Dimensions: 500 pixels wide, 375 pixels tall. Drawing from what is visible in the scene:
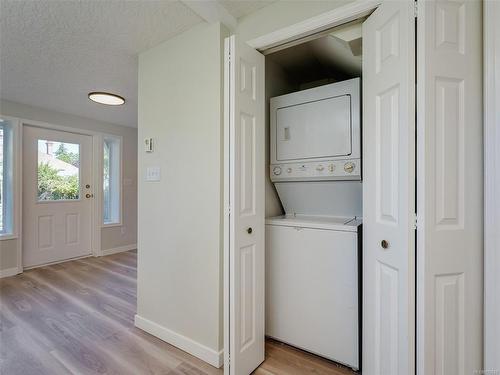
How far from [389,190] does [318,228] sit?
1.93ft

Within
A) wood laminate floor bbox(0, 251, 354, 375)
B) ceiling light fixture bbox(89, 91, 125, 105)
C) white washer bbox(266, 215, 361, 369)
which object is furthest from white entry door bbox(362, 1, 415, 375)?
ceiling light fixture bbox(89, 91, 125, 105)

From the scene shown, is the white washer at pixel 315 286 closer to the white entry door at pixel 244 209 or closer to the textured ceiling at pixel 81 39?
the white entry door at pixel 244 209

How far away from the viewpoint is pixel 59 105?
132 inches

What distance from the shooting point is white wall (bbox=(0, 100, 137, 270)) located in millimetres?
3186

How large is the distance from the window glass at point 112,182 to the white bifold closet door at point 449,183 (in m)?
4.44

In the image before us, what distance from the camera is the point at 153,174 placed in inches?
77.9

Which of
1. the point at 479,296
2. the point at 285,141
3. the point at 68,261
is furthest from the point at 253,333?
the point at 68,261

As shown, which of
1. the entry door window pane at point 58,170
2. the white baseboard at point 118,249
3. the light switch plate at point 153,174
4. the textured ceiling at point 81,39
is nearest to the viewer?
the textured ceiling at point 81,39

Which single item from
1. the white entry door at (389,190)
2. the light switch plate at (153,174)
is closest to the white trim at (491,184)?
the white entry door at (389,190)

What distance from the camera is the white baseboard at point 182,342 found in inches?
63.4

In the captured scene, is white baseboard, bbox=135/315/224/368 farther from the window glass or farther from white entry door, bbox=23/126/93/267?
the window glass

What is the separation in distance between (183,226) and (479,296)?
5.37ft

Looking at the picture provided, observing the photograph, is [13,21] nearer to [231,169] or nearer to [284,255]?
[231,169]

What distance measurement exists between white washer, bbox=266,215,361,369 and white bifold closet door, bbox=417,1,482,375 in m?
0.49
